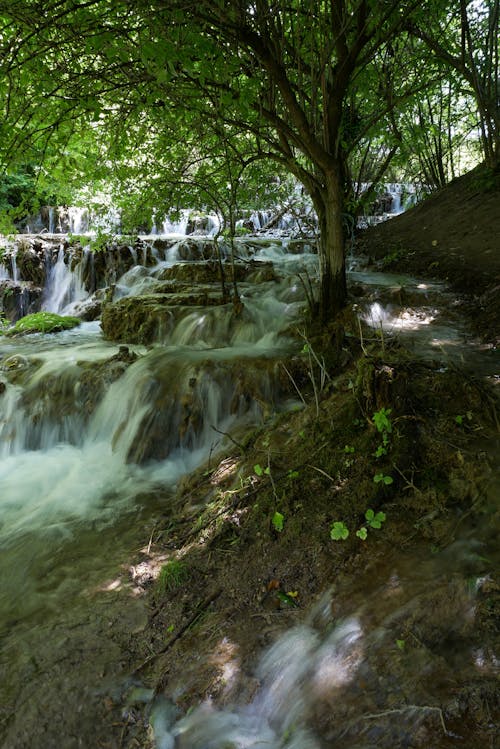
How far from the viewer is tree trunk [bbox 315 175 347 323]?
5422mm

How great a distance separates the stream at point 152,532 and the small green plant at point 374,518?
9.5 inches

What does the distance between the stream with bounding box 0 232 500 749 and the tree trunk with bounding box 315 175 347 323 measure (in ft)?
2.47

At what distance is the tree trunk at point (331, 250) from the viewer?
5422mm

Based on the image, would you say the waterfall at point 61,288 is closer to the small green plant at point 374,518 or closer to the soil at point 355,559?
the soil at point 355,559

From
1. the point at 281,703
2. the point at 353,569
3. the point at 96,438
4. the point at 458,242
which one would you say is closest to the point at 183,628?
the point at 281,703

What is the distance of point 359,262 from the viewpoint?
10.9 meters

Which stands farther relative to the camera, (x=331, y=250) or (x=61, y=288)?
(x=61, y=288)

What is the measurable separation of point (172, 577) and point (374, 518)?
4.30ft

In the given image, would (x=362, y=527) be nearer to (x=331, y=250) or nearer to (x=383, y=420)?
(x=383, y=420)

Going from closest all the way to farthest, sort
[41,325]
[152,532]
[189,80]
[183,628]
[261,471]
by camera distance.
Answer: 1. [183,628]
2. [261,471]
3. [152,532]
4. [189,80]
5. [41,325]

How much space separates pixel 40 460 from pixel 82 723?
379 cm

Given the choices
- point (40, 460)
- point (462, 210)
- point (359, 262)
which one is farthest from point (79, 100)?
point (462, 210)

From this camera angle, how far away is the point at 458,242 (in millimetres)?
9156

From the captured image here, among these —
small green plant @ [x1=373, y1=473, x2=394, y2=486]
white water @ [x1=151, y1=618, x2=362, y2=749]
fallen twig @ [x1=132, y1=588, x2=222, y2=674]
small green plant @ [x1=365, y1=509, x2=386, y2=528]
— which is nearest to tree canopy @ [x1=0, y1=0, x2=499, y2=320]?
small green plant @ [x1=373, y1=473, x2=394, y2=486]
